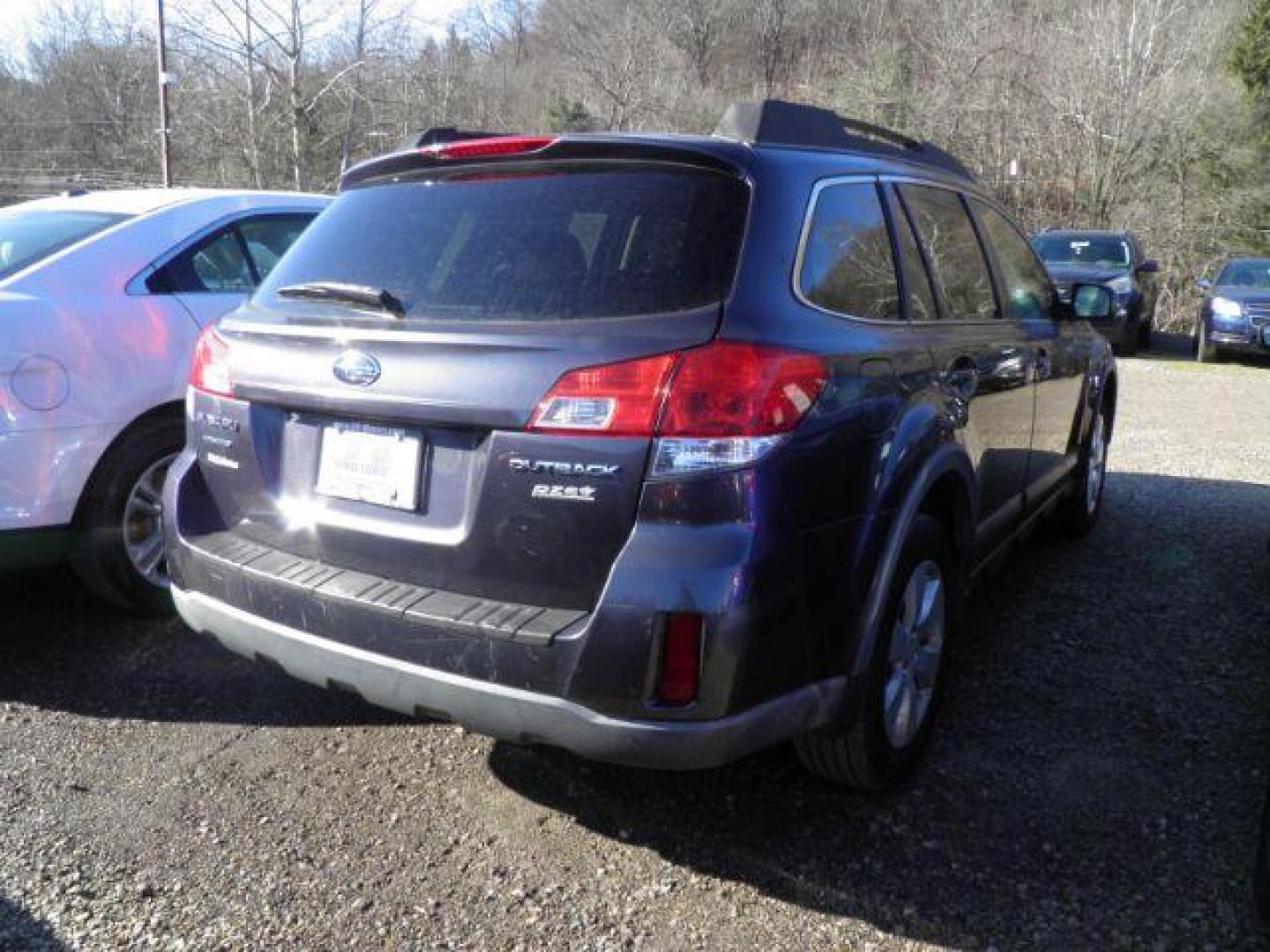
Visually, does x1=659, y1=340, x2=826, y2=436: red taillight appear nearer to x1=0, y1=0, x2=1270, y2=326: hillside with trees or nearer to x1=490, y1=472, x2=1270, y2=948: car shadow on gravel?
x1=490, y1=472, x2=1270, y2=948: car shadow on gravel

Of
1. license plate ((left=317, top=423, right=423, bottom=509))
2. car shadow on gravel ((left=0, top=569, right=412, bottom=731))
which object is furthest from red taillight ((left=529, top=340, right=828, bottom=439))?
car shadow on gravel ((left=0, top=569, right=412, bottom=731))

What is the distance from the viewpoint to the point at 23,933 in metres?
2.29

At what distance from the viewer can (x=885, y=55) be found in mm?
41750

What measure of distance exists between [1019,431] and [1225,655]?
117cm

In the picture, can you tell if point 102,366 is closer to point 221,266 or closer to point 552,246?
point 221,266

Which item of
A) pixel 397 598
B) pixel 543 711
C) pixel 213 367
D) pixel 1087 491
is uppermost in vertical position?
pixel 213 367

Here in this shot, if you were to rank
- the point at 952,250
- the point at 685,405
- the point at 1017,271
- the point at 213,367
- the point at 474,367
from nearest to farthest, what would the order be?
the point at 685,405 → the point at 474,367 → the point at 213,367 → the point at 952,250 → the point at 1017,271

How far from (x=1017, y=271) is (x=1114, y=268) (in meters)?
12.5

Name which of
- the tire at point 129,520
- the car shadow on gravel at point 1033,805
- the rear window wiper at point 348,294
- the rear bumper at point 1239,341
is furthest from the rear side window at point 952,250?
the rear bumper at point 1239,341

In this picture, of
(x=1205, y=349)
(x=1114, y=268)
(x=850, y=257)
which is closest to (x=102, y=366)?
(x=850, y=257)

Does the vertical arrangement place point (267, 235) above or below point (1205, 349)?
above

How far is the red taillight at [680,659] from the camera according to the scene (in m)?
2.08

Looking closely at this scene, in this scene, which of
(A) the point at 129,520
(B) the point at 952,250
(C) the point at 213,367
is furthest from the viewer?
(A) the point at 129,520

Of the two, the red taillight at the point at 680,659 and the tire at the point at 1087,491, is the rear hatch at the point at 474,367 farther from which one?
the tire at the point at 1087,491
